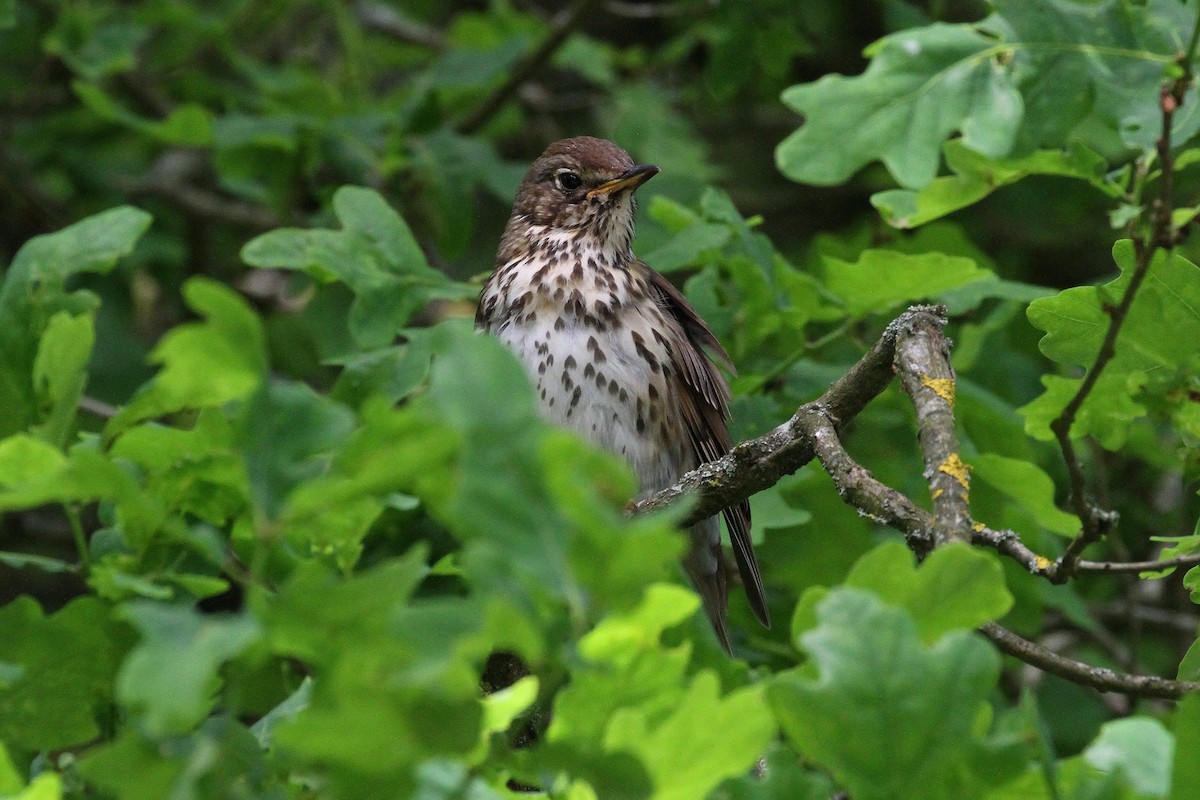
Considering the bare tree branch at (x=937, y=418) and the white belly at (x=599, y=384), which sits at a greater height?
the bare tree branch at (x=937, y=418)

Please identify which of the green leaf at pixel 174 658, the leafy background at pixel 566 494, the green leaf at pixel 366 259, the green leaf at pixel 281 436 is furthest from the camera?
the green leaf at pixel 366 259

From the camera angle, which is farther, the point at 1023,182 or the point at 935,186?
the point at 1023,182

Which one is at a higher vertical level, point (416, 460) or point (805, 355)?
point (416, 460)

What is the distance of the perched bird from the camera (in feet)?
16.0

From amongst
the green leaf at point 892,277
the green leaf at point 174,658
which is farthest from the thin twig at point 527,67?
the green leaf at point 174,658

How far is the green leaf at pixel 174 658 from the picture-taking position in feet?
4.46

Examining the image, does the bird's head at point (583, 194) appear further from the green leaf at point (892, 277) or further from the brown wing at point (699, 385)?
the green leaf at point (892, 277)

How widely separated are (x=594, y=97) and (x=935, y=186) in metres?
4.95

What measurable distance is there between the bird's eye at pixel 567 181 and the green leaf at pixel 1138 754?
4.06m

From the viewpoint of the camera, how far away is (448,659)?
1.41m

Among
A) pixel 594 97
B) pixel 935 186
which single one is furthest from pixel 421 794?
pixel 594 97

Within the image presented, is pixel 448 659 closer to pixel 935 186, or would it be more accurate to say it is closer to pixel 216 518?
pixel 216 518

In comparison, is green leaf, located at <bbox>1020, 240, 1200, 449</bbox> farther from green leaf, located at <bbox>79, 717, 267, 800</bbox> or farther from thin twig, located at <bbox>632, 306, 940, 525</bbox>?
green leaf, located at <bbox>79, 717, 267, 800</bbox>

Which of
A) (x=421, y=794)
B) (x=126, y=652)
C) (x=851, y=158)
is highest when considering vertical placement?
(x=851, y=158)
